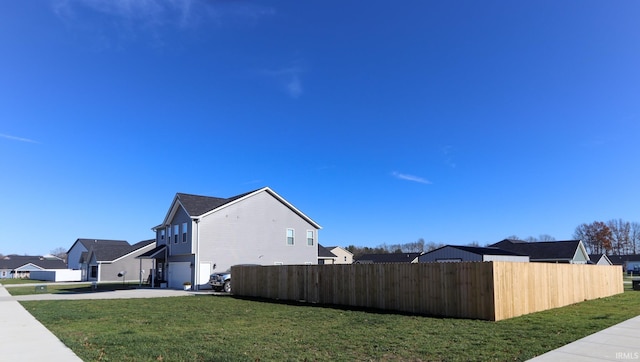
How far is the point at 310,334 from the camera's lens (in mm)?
10555

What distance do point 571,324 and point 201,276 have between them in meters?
24.8

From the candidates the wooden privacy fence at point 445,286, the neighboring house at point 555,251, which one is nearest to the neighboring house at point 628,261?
the neighboring house at point 555,251

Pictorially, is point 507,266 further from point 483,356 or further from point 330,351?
point 330,351

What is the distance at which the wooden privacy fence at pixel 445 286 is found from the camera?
533 inches

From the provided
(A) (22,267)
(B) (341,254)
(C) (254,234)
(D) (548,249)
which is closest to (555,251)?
(D) (548,249)

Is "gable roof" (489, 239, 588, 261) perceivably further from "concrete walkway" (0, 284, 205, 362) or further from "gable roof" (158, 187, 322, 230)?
"concrete walkway" (0, 284, 205, 362)

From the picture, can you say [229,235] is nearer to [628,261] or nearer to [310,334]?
[310,334]

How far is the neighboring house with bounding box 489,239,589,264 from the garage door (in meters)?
39.2

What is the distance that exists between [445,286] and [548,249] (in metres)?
46.9

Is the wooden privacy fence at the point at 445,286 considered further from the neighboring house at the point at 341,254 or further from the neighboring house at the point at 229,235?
the neighboring house at the point at 341,254

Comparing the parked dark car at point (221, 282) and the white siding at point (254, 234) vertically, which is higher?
the white siding at point (254, 234)

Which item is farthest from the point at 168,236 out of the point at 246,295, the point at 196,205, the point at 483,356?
the point at 483,356

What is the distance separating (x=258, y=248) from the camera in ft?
112

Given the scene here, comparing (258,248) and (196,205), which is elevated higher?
(196,205)
